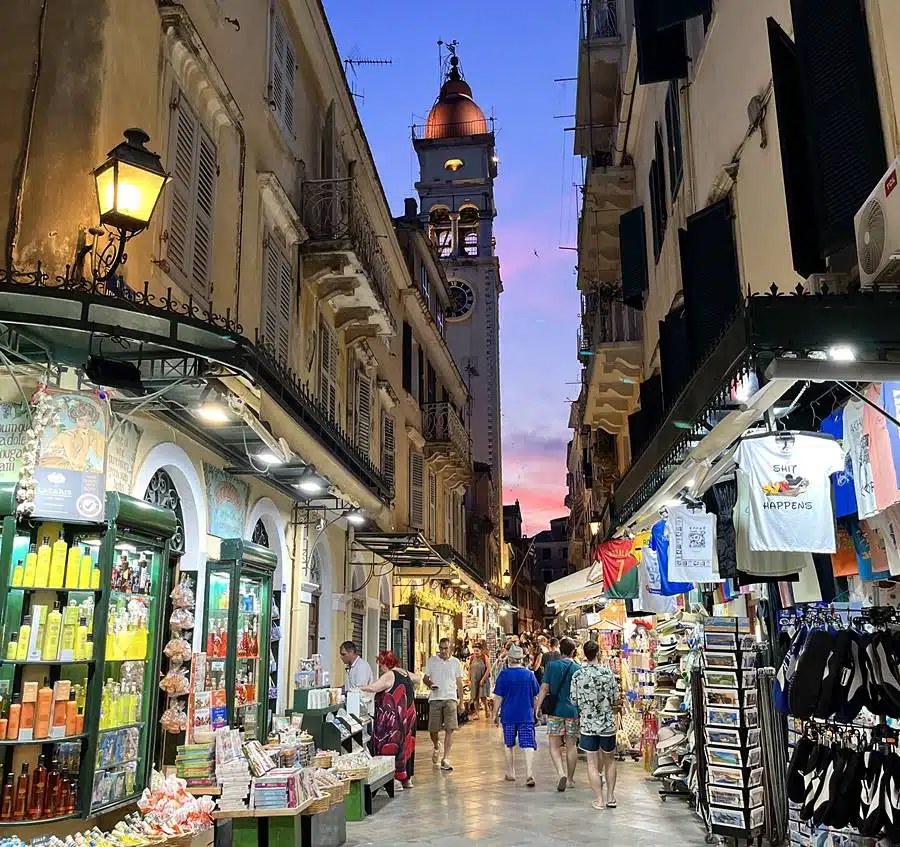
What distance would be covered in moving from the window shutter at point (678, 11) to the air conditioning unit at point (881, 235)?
19.3 feet

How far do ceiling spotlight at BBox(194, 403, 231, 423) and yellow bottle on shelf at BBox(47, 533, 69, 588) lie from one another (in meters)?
1.67

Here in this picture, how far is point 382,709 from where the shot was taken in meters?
11.9

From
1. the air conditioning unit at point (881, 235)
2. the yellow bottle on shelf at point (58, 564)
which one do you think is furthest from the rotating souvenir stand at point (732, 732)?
the yellow bottle on shelf at point (58, 564)

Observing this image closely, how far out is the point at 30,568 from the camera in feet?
19.6

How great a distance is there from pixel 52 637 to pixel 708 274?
278 inches

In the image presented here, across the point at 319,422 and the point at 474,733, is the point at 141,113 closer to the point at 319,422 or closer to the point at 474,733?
the point at 319,422

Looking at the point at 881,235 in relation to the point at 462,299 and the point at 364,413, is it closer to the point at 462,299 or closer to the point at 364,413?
the point at 364,413

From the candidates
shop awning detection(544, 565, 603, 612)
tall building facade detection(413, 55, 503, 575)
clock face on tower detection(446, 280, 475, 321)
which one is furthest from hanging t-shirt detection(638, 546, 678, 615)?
clock face on tower detection(446, 280, 475, 321)

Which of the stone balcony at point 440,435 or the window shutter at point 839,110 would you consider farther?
the stone balcony at point 440,435

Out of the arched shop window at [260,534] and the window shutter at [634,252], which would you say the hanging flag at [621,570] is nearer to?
the window shutter at [634,252]

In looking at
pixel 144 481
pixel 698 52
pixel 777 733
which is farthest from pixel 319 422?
pixel 698 52

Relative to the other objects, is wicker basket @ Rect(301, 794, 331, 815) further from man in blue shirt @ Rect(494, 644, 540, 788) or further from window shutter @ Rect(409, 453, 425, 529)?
window shutter @ Rect(409, 453, 425, 529)

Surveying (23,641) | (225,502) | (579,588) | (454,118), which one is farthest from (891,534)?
(454,118)

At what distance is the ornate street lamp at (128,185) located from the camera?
614cm
